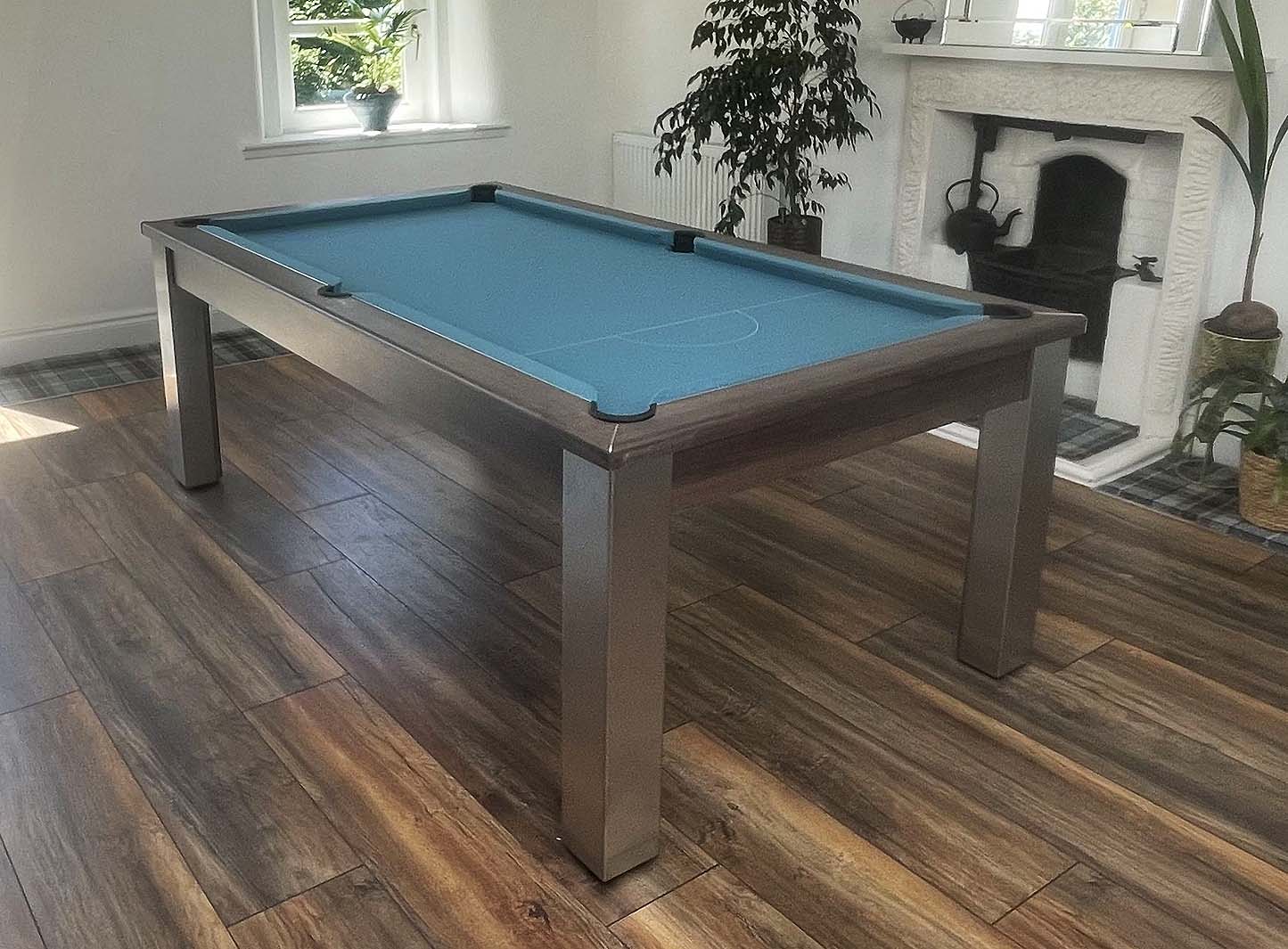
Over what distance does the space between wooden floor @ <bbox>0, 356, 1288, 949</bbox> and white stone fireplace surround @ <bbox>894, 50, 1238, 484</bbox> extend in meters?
0.66

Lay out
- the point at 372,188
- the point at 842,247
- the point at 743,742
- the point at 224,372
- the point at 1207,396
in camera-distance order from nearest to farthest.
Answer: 1. the point at 743,742
2. the point at 1207,396
3. the point at 224,372
4. the point at 842,247
5. the point at 372,188

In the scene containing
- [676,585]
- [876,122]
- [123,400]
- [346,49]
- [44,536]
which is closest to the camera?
[676,585]

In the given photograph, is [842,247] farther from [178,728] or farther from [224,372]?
[178,728]

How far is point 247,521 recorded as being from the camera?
3133 millimetres

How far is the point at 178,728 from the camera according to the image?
226cm

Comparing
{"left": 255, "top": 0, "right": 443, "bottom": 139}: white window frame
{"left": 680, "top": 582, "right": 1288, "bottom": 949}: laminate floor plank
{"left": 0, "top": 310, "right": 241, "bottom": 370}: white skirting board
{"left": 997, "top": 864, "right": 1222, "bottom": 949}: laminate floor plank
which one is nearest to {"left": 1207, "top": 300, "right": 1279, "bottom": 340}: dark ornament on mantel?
{"left": 680, "top": 582, "right": 1288, "bottom": 949}: laminate floor plank

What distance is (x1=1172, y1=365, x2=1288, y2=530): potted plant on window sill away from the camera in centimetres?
312

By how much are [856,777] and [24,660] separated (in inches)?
65.9

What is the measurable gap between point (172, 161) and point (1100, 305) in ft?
11.1

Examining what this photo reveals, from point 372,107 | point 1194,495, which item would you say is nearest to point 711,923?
point 1194,495

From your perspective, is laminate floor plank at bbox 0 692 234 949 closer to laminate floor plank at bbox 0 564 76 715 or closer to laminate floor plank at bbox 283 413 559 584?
laminate floor plank at bbox 0 564 76 715

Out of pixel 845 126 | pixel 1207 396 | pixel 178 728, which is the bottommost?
pixel 178 728

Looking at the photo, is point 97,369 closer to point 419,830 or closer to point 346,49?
point 346,49

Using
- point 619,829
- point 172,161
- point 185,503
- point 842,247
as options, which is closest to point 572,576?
point 619,829
